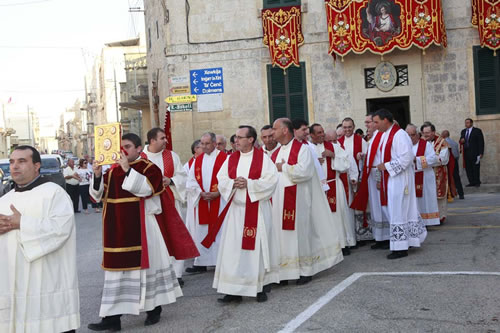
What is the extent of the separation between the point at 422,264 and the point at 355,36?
11.2 metres

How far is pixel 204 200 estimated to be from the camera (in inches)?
387

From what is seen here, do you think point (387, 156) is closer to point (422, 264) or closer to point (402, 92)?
point (422, 264)

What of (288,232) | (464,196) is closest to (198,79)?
(464,196)

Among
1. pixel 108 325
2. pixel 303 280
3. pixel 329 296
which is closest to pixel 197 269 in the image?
pixel 303 280

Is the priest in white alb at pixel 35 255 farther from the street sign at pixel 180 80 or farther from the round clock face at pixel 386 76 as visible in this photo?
the round clock face at pixel 386 76

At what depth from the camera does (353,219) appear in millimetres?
10555

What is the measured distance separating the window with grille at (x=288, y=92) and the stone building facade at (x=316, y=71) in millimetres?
101

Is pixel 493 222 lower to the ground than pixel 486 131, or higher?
lower

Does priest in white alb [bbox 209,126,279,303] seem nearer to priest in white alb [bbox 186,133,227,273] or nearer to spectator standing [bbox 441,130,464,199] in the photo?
priest in white alb [bbox 186,133,227,273]

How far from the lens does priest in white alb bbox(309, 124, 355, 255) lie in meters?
10.1

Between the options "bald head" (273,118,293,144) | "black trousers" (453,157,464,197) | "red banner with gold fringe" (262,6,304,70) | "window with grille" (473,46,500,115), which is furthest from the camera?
"red banner with gold fringe" (262,6,304,70)

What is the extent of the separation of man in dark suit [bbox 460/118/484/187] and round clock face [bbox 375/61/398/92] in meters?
2.31

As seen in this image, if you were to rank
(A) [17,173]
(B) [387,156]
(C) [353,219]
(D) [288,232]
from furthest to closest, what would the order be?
(C) [353,219]
(B) [387,156]
(D) [288,232]
(A) [17,173]

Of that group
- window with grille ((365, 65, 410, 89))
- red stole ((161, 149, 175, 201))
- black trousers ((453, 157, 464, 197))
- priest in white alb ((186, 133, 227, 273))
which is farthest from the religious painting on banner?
red stole ((161, 149, 175, 201))
